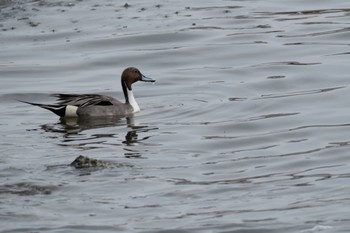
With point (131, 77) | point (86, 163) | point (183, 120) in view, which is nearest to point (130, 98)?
point (131, 77)

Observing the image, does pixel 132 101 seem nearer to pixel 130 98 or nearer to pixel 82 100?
pixel 130 98

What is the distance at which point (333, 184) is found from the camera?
37.3 ft

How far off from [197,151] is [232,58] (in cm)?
574

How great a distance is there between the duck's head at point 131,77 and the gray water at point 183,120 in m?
0.28

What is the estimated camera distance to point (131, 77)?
644 inches

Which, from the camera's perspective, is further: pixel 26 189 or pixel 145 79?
pixel 145 79

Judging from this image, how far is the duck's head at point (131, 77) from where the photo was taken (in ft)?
53.5

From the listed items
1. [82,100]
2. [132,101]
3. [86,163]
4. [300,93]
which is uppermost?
[86,163]

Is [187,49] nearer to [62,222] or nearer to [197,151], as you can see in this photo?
[197,151]

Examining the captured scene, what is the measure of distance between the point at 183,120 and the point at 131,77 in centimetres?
165

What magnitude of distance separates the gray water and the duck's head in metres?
0.28

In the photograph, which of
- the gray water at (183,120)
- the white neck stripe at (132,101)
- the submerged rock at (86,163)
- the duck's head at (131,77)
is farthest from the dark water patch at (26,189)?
the duck's head at (131,77)

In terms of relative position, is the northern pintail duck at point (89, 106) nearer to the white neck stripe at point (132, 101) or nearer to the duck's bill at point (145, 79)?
the white neck stripe at point (132, 101)

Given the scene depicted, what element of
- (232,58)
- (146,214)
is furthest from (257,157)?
(232,58)
